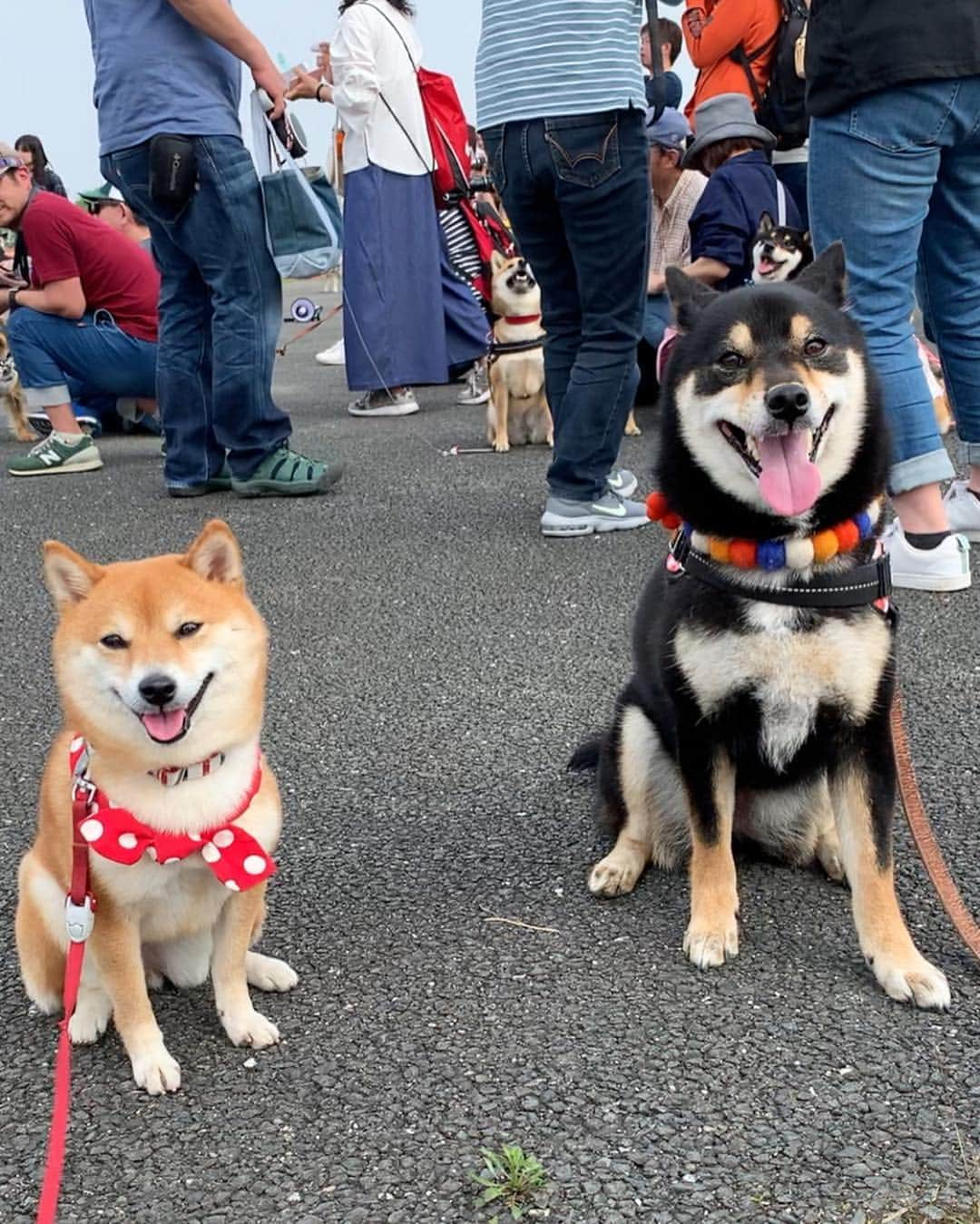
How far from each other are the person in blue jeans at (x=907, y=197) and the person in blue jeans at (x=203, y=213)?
251 cm

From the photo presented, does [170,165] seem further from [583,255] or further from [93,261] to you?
[93,261]

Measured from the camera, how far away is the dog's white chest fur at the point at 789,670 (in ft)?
6.75

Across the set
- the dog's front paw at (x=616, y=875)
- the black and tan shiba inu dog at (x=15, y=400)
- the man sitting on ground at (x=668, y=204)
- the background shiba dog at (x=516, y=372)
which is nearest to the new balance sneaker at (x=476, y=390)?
the background shiba dog at (x=516, y=372)

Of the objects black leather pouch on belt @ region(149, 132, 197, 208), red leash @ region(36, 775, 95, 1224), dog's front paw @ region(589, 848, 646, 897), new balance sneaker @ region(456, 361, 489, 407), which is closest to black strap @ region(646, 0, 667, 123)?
black leather pouch on belt @ region(149, 132, 197, 208)

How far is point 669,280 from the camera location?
2.37m

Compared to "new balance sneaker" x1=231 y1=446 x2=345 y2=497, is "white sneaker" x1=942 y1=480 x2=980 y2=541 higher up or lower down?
higher up

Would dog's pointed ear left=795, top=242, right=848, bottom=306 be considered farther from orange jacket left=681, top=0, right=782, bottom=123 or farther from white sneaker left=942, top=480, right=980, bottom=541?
orange jacket left=681, top=0, right=782, bottom=123

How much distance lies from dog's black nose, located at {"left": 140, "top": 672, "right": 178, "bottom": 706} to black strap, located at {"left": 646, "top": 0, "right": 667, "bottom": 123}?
10.6 feet

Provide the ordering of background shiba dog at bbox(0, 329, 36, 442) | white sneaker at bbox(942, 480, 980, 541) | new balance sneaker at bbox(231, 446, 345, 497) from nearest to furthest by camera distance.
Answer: white sneaker at bbox(942, 480, 980, 541) → new balance sneaker at bbox(231, 446, 345, 497) → background shiba dog at bbox(0, 329, 36, 442)

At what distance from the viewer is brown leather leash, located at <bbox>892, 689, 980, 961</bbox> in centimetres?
205

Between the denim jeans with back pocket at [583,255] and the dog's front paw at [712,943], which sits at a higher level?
the denim jeans with back pocket at [583,255]

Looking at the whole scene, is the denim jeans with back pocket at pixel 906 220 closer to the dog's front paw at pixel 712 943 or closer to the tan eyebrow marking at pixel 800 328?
the tan eyebrow marking at pixel 800 328

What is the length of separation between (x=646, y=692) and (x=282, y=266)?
11.7 ft

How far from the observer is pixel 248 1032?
1.98 m
